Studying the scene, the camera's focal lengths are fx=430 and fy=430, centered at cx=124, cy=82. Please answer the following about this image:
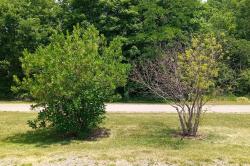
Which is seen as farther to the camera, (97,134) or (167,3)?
(167,3)

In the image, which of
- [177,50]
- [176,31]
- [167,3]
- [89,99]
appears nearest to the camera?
[89,99]

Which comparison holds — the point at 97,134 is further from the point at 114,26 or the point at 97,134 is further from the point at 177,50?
the point at 114,26

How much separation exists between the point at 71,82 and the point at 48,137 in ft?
6.58

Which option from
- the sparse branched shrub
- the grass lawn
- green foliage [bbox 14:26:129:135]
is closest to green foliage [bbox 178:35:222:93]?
the sparse branched shrub

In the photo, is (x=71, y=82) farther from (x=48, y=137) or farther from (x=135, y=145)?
(x=135, y=145)

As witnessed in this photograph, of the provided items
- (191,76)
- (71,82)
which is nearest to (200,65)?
(191,76)

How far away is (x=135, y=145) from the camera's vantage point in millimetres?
11203

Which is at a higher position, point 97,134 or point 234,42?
point 234,42

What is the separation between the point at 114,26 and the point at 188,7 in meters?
4.74

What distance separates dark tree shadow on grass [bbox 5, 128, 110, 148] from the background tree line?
11820mm

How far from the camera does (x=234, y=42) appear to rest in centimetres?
2741

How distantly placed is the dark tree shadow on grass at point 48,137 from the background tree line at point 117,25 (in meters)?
11.8

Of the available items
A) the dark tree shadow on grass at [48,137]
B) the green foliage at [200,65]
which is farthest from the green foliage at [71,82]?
the green foliage at [200,65]

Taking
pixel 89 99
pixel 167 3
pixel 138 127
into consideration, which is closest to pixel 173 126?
pixel 138 127
